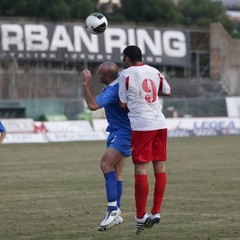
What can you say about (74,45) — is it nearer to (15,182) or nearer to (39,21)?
(39,21)

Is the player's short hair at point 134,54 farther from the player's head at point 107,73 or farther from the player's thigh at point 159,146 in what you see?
the player's thigh at point 159,146

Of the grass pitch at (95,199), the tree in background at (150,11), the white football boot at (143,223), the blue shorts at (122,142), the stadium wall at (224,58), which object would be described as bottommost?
the stadium wall at (224,58)

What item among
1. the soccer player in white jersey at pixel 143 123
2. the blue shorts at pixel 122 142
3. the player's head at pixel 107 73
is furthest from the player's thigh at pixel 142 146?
the player's head at pixel 107 73

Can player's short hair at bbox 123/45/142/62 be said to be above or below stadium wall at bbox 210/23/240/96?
above

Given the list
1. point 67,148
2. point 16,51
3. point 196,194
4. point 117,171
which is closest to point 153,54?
point 16,51

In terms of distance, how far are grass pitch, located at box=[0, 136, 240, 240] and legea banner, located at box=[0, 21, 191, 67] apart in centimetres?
3112

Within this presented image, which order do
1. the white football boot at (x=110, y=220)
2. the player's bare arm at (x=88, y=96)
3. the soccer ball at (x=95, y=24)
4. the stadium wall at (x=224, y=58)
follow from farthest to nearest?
the stadium wall at (x=224, y=58)
the soccer ball at (x=95, y=24)
the white football boot at (x=110, y=220)
the player's bare arm at (x=88, y=96)

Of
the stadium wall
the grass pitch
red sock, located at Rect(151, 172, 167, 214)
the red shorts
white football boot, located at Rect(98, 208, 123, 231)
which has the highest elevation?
the red shorts

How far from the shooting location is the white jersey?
11.2 meters

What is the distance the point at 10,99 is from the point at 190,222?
45883mm

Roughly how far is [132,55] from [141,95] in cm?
51

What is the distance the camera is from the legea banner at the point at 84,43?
200 ft

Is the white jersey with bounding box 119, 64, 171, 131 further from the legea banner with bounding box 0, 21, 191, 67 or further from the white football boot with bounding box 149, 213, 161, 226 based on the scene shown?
the legea banner with bounding box 0, 21, 191, 67

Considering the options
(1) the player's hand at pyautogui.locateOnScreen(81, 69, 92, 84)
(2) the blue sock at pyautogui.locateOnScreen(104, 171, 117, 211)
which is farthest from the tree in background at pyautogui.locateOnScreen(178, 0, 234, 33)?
(1) the player's hand at pyautogui.locateOnScreen(81, 69, 92, 84)
